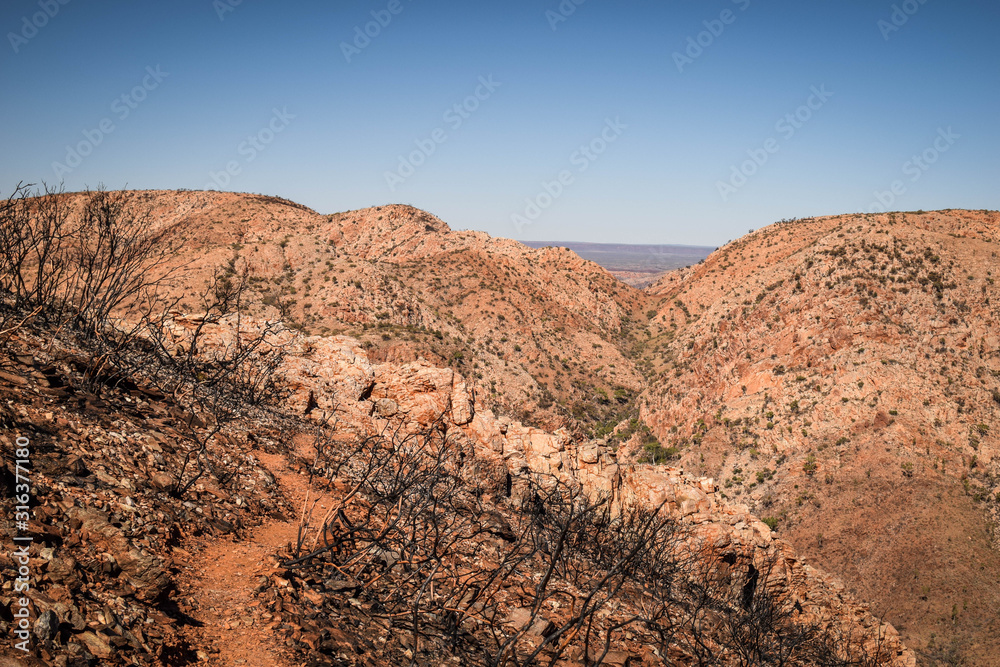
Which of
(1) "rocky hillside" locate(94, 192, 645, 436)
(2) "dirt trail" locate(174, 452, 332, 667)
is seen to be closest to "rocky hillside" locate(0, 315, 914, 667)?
(2) "dirt trail" locate(174, 452, 332, 667)

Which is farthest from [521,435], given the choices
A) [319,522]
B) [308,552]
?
[308,552]

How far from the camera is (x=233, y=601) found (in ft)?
13.9

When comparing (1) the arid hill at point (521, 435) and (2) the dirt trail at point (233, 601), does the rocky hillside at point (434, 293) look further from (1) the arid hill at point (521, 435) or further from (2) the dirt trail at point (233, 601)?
(2) the dirt trail at point (233, 601)

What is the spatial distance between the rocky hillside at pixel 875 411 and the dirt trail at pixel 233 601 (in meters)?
24.5

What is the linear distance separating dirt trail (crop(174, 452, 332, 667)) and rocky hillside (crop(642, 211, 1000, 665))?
24467mm

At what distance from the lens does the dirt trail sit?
3.68m

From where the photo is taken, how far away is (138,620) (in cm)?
358

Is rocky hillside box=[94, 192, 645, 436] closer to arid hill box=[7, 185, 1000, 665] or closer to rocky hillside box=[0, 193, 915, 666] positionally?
arid hill box=[7, 185, 1000, 665]

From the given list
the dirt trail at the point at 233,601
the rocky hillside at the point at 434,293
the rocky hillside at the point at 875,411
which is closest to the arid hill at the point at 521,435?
the dirt trail at the point at 233,601

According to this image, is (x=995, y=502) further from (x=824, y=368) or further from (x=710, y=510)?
(x=710, y=510)

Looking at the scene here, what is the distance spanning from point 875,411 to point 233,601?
3132 centimetres

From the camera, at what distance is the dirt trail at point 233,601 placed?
3684 mm

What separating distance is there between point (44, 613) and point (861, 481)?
2962 centimetres

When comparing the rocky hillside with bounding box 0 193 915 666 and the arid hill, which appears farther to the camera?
the arid hill
